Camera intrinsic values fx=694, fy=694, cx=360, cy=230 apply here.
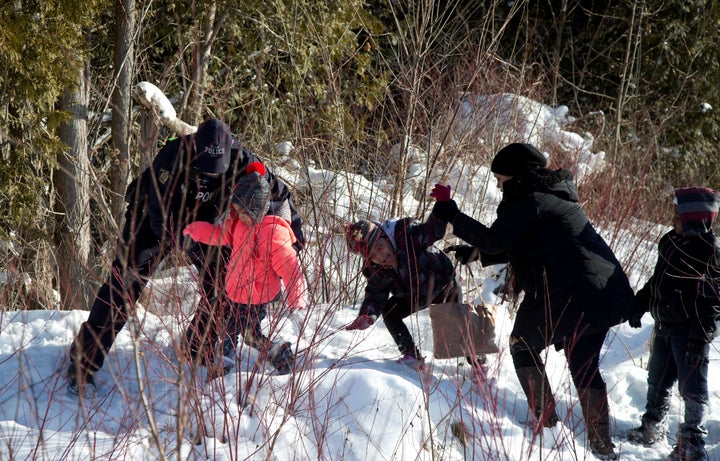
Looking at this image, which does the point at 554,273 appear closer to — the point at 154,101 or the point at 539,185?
the point at 539,185

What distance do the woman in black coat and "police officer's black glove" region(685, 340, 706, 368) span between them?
1.11 ft

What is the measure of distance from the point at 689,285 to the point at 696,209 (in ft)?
1.20


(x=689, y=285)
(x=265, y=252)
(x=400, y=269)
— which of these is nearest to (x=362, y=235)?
(x=400, y=269)

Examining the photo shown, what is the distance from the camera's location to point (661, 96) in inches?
516

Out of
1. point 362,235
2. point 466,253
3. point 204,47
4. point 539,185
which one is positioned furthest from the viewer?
point 204,47

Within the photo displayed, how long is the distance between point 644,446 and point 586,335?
2.54ft

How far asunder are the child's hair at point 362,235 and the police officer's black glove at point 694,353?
5.28 ft

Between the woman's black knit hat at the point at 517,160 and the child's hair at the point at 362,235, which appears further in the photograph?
the child's hair at the point at 362,235

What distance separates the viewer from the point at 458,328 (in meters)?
3.58

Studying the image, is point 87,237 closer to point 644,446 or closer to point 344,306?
point 344,306

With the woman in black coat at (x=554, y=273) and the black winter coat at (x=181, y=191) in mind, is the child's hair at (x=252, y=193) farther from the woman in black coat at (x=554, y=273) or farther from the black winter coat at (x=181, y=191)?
the woman in black coat at (x=554, y=273)

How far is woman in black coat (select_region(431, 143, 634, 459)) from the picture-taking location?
3.24m

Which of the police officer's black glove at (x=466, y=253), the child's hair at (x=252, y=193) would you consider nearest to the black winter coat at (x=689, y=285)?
the police officer's black glove at (x=466, y=253)

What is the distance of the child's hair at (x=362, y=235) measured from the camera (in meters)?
3.66
